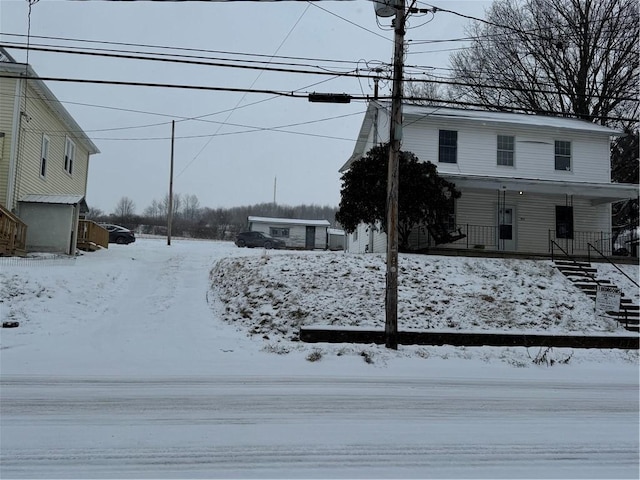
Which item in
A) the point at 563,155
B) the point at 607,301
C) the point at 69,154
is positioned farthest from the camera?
the point at 69,154

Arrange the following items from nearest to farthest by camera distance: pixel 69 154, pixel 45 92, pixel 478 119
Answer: pixel 45 92 → pixel 478 119 → pixel 69 154

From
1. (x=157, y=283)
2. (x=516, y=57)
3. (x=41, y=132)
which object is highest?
(x=516, y=57)

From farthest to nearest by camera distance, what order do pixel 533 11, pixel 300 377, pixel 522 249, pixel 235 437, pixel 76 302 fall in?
1. pixel 533 11
2. pixel 522 249
3. pixel 76 302
4. pixel 300 377
5. pixel 235 437

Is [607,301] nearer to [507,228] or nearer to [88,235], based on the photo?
[507,228]

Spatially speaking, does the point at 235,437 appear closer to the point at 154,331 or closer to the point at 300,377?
the point at 300,377

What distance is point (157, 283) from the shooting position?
1627 centimetres

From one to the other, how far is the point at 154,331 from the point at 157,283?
4824 millimetres

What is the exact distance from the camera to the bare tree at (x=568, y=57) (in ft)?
96.2

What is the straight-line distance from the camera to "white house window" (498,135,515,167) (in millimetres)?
23234

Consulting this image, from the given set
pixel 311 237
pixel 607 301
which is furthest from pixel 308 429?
pixel 311 237

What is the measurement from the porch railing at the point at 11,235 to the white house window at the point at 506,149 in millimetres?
20287

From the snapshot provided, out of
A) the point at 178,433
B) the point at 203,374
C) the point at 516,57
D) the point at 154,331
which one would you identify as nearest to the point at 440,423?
the point at 178,433

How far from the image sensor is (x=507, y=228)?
22.7 meters

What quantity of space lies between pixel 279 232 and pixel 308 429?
36389mm
